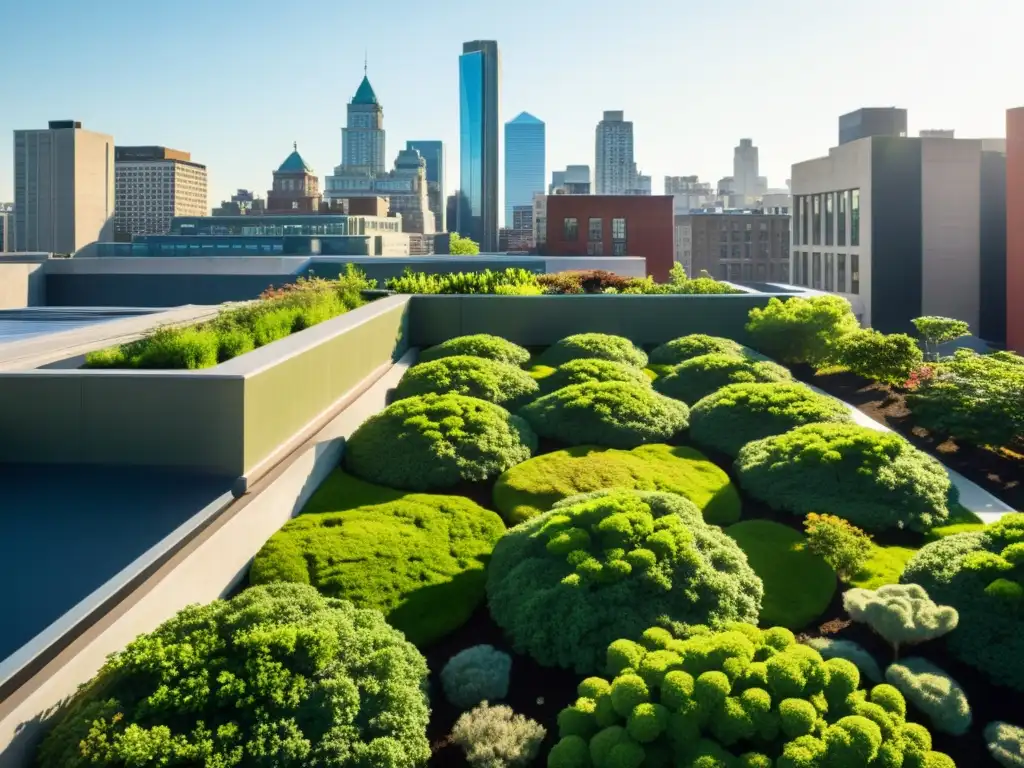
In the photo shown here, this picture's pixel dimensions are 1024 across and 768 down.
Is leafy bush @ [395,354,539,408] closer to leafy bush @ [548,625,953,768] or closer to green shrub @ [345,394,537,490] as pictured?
green shrub @ [345,394,537,490]

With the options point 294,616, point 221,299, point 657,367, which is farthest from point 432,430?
point 221,299

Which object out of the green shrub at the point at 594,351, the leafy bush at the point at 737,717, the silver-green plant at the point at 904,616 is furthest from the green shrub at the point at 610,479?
the green shrub at the point at 594,351

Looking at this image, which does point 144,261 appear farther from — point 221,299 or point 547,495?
point 547,495

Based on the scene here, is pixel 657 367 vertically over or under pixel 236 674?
over

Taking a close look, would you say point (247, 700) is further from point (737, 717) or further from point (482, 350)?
point (482, 350)

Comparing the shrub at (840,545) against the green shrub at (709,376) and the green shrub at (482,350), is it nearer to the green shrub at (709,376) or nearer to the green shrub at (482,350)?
the green shrub at (709,376)
